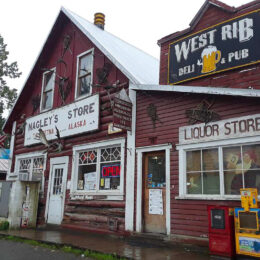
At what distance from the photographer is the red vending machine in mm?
5984

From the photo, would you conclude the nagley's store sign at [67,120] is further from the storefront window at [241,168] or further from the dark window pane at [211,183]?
the storefront window at [241,168]

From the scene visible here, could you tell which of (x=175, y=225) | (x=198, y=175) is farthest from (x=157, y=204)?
(x=198, y=175)

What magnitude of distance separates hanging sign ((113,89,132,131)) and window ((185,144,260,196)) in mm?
Result: 2176

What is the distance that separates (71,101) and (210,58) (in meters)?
5.75

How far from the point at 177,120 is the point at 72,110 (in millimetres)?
4707

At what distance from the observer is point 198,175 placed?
7.52 m

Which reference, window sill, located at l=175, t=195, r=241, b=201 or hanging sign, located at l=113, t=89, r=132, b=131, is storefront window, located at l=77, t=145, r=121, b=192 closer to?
hanging sign, located at l=113, t=89, r=132, b=131

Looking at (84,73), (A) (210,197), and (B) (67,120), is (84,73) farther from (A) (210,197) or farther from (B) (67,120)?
(A) (210,197)

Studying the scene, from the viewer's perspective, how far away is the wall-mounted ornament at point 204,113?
742 centimetres

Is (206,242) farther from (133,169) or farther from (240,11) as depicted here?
(240,11)

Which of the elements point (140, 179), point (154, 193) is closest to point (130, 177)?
point (140, 179)

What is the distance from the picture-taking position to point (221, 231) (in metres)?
6.11

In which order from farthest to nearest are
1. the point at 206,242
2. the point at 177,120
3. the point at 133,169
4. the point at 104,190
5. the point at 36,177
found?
the point at 36,177
the point at 104,190
the point at 133,169
the point at 177,120
the point at 206,242

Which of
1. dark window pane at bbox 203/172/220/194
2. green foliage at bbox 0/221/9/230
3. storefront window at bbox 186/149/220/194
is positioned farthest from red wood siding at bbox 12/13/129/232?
dark window pane at bbox 203/172/220/194
